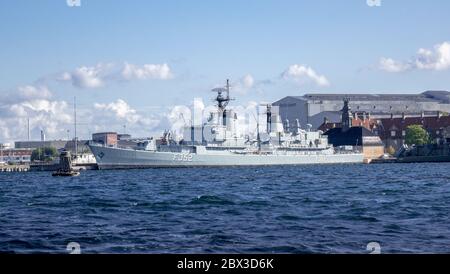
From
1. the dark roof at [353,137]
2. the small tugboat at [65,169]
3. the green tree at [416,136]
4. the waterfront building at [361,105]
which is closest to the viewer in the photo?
the small tugboat at [65,169]

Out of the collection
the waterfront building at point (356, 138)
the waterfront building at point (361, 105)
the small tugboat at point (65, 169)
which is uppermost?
the waterfront building at point (361, 105)

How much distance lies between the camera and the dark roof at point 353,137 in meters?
128

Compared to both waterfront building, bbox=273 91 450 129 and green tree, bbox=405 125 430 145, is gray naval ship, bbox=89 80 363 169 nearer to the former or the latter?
green tree, bbox=405 125 430 145

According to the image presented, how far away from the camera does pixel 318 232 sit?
14.8 m

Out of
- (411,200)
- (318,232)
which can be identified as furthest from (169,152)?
(318,232)

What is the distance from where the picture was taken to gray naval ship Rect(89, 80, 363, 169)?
95.3 metres

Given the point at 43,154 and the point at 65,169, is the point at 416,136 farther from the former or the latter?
the point at 65,169

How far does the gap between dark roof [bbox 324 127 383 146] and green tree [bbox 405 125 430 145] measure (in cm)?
495

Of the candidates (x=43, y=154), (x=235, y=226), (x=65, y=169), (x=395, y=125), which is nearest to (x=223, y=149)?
(x=65, y=169)

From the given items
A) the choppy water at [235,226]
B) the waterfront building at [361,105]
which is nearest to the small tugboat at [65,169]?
the choppy water at [235,226]

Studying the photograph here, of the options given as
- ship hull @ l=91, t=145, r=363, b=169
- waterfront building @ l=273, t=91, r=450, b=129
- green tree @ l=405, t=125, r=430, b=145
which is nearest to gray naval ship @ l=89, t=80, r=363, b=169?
ship hull @ l=91, t=145, r=363, b=169

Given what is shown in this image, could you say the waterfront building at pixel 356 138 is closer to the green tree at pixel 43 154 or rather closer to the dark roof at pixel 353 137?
the dark roof at pixel 353 137

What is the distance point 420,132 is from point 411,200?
354 feet

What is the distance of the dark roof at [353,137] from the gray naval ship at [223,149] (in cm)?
535
